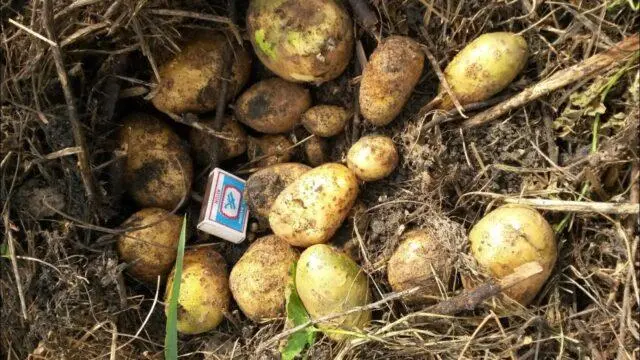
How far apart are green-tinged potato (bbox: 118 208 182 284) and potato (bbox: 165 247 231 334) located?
0.20 ft

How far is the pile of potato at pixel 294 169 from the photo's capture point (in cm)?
169

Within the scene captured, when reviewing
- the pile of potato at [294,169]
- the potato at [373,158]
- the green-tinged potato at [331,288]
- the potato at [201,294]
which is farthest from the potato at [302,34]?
the potato at [201,294]

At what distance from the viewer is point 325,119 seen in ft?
6.25

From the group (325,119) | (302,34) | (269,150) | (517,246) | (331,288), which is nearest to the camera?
(517,246)

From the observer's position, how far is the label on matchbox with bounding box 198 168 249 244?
1898 mm

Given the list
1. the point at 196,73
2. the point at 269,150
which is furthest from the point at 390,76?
the point at 196,73

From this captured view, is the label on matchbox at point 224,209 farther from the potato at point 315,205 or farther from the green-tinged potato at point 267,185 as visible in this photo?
the potato at point 315,205

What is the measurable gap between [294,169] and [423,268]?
0.53 m

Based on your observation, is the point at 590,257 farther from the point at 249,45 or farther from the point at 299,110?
the point at 249,45

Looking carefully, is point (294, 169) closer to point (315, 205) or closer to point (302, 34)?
point (315, 205)

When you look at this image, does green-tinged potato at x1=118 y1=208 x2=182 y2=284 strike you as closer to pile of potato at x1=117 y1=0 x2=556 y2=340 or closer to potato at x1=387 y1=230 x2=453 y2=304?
pile of potato at x1=117 y1=0 x2=556 y2=340

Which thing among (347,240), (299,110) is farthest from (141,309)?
(299,110)

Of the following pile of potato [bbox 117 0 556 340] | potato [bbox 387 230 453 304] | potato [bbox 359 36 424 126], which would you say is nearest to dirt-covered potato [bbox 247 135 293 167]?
pile of potato [bbox 117 0 556 340]

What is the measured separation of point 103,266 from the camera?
1.83 metres
